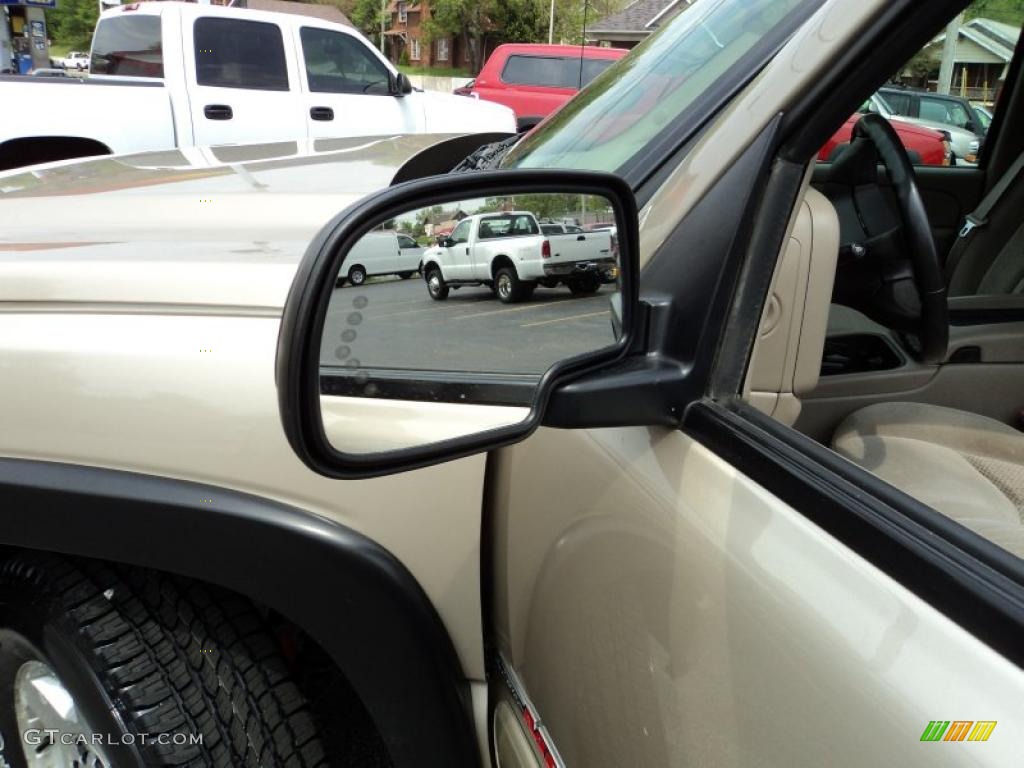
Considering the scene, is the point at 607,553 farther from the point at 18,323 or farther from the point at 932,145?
the point at 932,145

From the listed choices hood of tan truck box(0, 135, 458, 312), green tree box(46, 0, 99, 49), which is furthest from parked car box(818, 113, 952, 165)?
green tree box(46, 0, 99, 49)

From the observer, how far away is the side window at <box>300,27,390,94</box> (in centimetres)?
827

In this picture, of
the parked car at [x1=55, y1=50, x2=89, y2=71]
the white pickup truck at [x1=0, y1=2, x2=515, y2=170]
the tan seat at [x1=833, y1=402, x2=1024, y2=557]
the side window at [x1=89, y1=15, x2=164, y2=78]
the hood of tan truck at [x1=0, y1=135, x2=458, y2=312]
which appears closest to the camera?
the tan seat at [x1=833, y1=402, x2=1024, y2=557]

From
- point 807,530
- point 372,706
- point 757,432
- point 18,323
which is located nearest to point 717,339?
point 757,432

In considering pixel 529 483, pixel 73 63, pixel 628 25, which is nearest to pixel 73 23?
pixel 73 63

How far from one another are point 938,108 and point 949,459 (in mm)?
1355

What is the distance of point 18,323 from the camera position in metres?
1.48

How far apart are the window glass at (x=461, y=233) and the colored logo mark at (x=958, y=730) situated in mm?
738

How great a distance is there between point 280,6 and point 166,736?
22.4 meters

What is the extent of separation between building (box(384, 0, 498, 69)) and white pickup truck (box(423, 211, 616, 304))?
45237mm

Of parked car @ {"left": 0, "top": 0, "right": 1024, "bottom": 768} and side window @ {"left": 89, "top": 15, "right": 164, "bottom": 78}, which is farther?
side window @ {"left": 89, "top": 15, "right": 164, "bottom": 78}

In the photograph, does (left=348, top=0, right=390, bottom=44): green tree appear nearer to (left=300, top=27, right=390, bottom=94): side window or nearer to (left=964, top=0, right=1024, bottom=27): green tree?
(left=300, top=27, right=390, bottom=94): side window

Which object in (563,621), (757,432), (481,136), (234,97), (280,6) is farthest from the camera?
(280,6)

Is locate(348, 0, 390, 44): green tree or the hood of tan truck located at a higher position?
locate(348, 0, 390, 44): green tree
